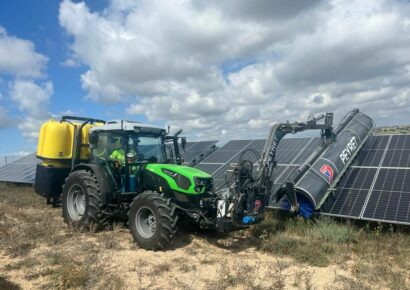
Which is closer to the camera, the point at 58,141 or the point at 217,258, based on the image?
the point at 217,258

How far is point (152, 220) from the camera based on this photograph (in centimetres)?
850

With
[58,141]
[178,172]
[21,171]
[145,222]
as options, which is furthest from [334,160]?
[21,171]

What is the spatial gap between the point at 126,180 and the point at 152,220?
4.67 ft

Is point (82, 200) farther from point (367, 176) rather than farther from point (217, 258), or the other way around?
point (367, 176)

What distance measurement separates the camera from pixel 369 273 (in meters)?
6.80

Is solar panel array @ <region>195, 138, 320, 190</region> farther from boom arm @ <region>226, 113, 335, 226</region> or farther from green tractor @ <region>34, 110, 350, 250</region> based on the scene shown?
boom arm @ <region>226, 113, 335, 226</region>

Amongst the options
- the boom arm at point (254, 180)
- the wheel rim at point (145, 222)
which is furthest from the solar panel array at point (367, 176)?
the wheel rim at point (145, 222)

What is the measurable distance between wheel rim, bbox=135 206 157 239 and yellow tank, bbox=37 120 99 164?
3838 millimetres

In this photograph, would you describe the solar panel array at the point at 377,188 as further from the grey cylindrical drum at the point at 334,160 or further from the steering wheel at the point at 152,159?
the steering wheel at the point at 152,159

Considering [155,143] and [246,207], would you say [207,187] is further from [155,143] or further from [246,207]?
[155,143]

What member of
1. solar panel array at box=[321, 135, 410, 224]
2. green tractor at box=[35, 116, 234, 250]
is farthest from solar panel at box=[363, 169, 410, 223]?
green tractor at box=[35, 116, 234, 250]

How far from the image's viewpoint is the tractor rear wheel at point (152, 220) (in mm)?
7855

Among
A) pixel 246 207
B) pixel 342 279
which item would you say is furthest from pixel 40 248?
pixel 342 279

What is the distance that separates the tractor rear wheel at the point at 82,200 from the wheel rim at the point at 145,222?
1.38m
